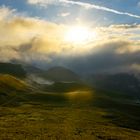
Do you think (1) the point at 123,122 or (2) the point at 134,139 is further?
(1) the point at 123,122

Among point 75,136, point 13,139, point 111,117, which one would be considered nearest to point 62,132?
point 75,136

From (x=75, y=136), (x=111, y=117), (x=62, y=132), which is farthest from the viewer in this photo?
(x=111, y=117)

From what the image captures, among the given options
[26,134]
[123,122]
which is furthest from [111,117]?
[26,134]

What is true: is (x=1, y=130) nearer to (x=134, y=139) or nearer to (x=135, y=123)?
(x=134, y=139)

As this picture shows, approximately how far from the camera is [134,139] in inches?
3816

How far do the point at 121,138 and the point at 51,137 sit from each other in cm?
2000

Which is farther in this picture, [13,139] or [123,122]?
[123,122]

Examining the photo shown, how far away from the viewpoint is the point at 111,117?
170 metres

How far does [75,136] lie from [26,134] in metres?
12.5

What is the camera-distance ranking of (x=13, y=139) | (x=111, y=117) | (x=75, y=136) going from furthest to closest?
(x=111, y=117)
(x=75, y=136)
(x=13, y=139)

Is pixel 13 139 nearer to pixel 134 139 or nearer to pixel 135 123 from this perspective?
pixel 134 139

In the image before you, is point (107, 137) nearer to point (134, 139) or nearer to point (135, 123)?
point (134, 139)

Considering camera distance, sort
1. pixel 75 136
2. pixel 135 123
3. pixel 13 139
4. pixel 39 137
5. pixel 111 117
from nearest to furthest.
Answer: pixel 13 139 → pixel 39 137 → pixel 75 136 → pixel 135 123 → pixel 111 117

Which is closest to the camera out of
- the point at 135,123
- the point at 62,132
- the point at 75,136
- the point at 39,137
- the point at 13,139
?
the point at 13,139
